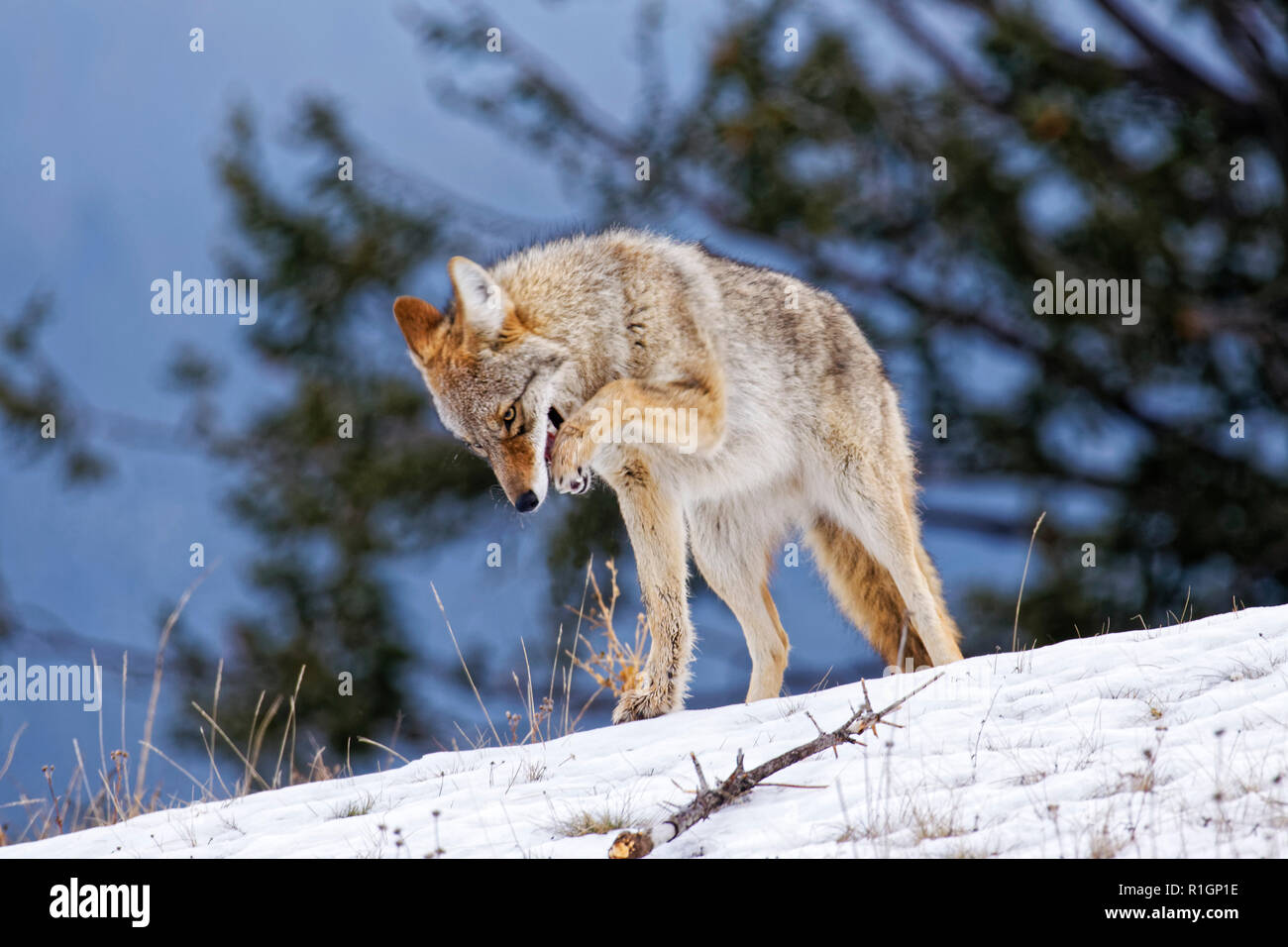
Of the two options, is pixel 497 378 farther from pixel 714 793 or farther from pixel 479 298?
pixel 714 793

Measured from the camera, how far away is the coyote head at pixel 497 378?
6230 mm

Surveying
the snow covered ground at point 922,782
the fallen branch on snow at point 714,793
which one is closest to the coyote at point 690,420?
the snow covered ground at point 922,782

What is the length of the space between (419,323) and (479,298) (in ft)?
1.40

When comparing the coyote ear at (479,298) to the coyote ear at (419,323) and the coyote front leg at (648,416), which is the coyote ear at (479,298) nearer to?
the coyote ear at (419,323)

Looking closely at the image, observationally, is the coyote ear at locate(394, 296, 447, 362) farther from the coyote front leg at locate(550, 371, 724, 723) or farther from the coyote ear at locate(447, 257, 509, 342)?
the coyote front leg at locate(550, 371, 724, 723)

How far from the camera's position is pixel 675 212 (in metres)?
13.4

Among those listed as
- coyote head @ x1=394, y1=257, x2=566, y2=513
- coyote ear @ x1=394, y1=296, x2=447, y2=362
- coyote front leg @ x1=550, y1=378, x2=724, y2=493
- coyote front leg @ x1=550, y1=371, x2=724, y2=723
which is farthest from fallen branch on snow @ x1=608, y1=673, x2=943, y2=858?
coyote ear @ x1=394, y1=296, x2=447, y2=362

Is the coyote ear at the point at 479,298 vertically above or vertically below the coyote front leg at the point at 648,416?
above

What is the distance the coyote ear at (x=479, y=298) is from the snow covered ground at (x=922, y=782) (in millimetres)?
2094

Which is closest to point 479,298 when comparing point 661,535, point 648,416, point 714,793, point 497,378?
point 497,378

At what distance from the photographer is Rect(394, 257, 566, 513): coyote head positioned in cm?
623
